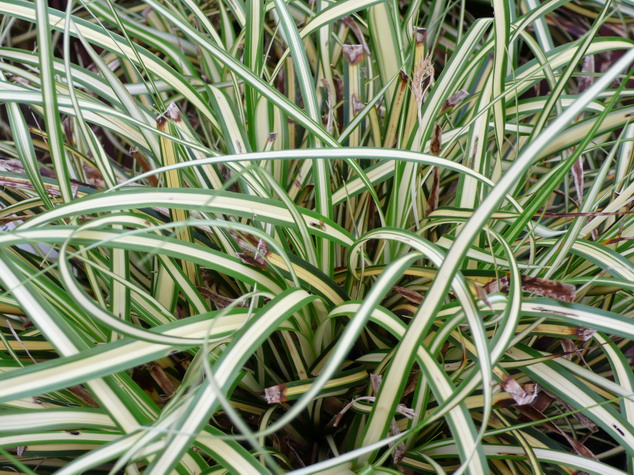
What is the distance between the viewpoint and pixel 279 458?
53 centimetres

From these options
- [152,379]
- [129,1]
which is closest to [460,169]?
[152,379]

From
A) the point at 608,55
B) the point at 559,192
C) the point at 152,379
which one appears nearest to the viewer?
the point at 152,379

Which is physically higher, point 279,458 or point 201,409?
point 201,409

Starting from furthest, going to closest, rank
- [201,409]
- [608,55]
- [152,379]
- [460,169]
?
[608,55]
[152,379]
[460,169]
[201,409]

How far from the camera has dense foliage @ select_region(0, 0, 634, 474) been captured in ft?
1.30

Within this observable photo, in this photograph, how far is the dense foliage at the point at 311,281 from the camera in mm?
397

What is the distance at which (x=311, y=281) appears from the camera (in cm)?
53

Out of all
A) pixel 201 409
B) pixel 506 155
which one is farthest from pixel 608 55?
pixel 201 409

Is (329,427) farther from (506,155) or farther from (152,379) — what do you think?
(506,155)

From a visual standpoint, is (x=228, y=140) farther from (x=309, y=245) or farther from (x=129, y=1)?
(x=129, y=1)

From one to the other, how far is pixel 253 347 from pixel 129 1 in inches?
41.1

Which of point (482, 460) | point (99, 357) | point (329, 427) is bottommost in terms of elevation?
point (329, 427)

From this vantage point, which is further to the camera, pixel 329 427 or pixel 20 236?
pixel 329 427

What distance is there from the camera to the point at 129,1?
120 cm
